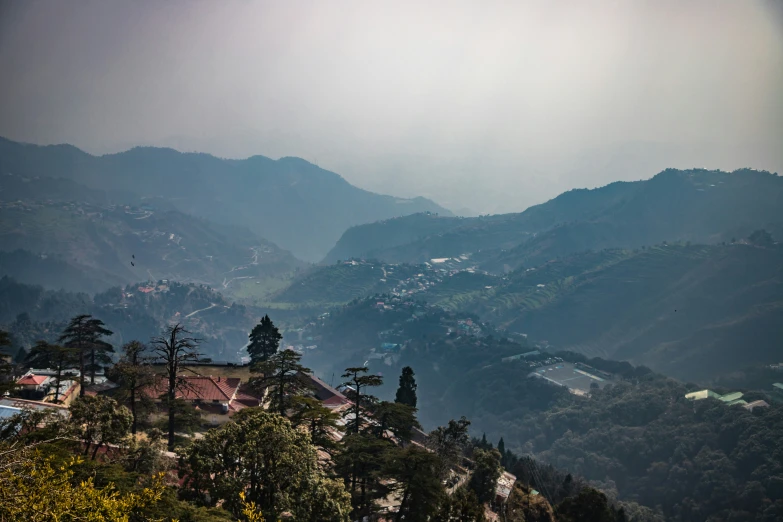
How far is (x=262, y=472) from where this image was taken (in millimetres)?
13125

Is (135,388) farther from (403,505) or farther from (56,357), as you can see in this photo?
(403,505)

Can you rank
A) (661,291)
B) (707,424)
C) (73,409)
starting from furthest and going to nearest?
(661,291) < (707,424) < (73,409)

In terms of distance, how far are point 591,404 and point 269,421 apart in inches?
3942

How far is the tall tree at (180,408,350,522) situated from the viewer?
12945 millimetres

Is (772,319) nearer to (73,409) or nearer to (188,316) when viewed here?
(73,409)

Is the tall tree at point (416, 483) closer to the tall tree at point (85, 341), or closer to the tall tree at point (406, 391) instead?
the tall tree at point (85, 341)

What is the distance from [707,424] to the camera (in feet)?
255

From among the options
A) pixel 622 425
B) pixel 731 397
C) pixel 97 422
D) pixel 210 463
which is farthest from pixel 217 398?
pixel 731 397

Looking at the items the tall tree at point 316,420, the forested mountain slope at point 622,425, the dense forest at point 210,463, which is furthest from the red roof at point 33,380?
the forested mountain slope at point 622,425

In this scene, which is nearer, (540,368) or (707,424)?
(707,424)

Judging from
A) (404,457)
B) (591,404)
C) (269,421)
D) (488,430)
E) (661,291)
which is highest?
(661,291)

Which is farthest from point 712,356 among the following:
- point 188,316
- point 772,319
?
point 188,316

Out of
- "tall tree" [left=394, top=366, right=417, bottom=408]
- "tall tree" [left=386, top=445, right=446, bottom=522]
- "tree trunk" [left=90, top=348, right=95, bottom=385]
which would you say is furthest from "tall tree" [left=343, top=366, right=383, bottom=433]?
"tree trunk" [left=90, top=348, right=95, bottom=385]

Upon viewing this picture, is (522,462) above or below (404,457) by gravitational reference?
below
